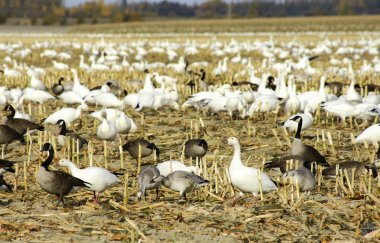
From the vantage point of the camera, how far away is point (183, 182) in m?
6.86

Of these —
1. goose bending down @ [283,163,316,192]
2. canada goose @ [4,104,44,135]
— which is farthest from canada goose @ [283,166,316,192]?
canada goose @ [4,104,44,135]

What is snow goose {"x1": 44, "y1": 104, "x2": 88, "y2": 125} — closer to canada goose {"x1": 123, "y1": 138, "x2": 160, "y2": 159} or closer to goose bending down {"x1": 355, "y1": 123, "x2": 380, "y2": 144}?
canada goose {"x1": 123, "y1": 138, "x2": 160, "y2": 159}

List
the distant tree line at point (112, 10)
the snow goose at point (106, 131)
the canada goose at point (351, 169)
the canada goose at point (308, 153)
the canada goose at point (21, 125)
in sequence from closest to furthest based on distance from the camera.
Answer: the canada goose at point (351, 169) → the canada goose at point (308, 153) → the snow goose at point (106, 131) → the canada goose at point (21, 125) → the distant tree line at point (112, 10)

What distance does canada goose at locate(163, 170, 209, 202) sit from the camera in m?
6.87

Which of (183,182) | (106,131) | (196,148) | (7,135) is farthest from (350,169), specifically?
(7,135)

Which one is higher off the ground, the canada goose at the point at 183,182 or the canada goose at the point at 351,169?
the canada goose at the point at 183,182

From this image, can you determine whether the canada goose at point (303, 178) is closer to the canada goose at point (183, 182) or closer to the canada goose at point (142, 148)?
the canada goose at point (183, 182)

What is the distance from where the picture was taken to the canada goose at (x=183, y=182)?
22.5ft

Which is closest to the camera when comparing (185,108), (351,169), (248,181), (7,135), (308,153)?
(248,181)

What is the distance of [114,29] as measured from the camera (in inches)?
2714

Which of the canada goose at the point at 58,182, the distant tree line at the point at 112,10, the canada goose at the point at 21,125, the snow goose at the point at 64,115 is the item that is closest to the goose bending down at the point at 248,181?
the canada goose at the point at 58,182

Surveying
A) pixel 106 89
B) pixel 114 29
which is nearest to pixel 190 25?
pixel 114 29

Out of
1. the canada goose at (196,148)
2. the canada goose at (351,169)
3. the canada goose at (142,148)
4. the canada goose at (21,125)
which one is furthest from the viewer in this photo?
the canada goose at (21,125)

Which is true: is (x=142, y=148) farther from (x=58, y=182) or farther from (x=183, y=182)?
(x=58, y=182)
